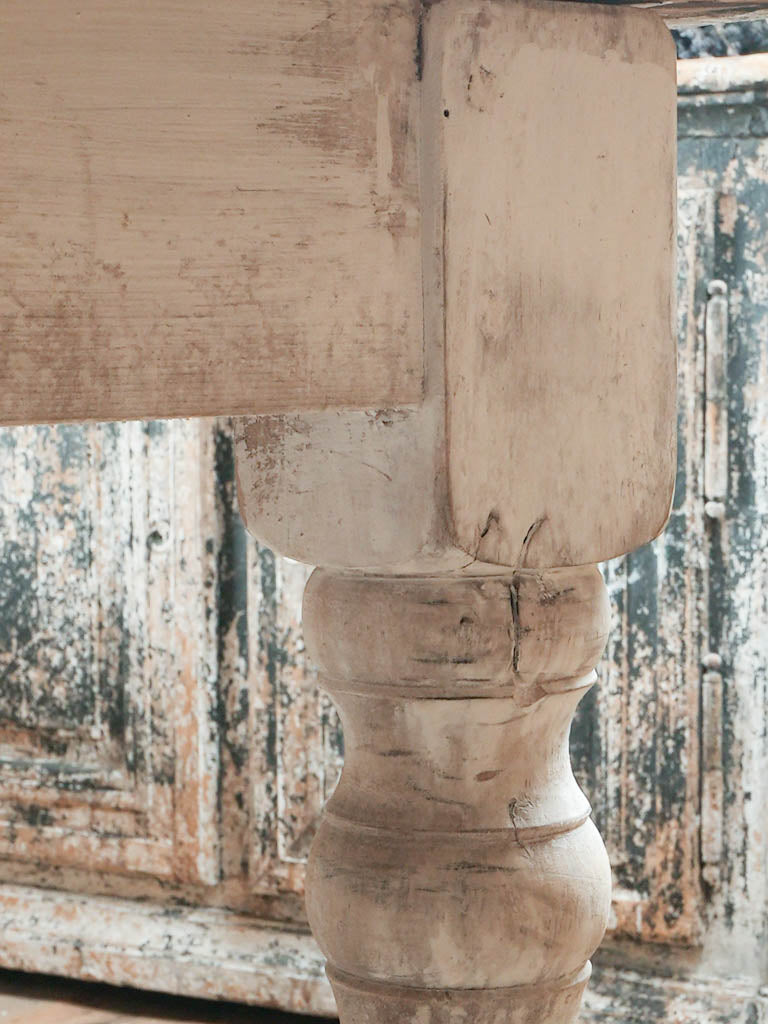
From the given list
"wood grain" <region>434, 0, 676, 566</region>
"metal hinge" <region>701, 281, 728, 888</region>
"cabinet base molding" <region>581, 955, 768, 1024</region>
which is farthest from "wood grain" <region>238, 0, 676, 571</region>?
"cabinet base molding" <region>581, 955, 768, 1024</region>

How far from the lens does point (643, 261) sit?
82 centimetres

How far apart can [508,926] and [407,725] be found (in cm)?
12

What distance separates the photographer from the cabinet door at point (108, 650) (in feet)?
6.44

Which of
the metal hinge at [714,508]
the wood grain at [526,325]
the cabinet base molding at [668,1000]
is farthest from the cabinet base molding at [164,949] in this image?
the wood grain at [526,325]

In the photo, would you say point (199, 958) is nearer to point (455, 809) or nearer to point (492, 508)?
point (455, 809)

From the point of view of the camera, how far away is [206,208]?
65 cm

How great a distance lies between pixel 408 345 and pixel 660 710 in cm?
110

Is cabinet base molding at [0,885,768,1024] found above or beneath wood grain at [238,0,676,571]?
beneath

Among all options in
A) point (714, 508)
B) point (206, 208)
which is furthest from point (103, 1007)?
point (206, 208)

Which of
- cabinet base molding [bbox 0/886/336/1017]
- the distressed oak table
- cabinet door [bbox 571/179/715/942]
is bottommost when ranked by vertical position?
cabinet base molding [bbox 0/886/336/1017]

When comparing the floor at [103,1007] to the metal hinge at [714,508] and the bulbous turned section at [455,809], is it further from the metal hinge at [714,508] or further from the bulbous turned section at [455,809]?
the bulbous turned section at [455,809]

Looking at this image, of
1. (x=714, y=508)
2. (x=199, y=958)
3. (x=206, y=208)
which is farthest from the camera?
(x=199, y=958)

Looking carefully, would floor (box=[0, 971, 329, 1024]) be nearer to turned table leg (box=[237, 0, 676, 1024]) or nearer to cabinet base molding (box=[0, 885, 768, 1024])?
cabinet base molding (box=[0, 885, 768, 1024])

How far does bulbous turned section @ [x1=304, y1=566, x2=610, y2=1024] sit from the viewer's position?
84cm
